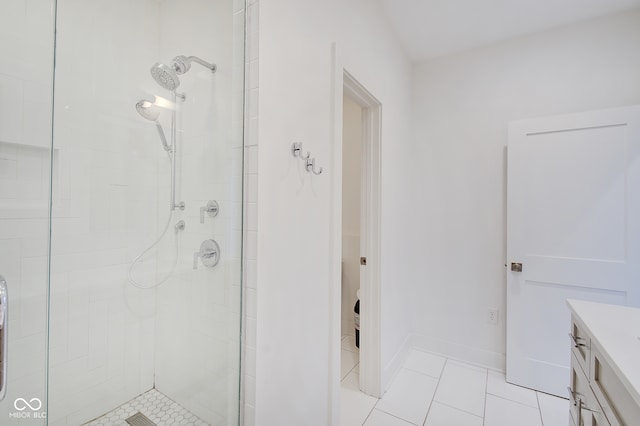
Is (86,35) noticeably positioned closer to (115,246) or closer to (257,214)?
(115,246)

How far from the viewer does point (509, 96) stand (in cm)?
235

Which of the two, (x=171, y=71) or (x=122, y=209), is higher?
(x=171, y=71)

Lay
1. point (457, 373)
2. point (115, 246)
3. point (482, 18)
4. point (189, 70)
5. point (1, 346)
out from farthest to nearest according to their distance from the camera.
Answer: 1. point (457, 373)
2. point (482, 18)
3. point (115, 246)
4. point (189, 70)
5. point (1, 346)

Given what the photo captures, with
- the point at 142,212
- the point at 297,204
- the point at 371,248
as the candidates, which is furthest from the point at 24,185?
the point at 371,248

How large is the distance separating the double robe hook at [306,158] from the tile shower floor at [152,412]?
3.94 ft

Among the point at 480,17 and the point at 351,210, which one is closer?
the point at 480,17

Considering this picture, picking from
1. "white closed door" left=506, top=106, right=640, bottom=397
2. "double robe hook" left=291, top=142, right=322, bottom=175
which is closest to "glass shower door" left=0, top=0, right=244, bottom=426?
"double robe hook" left=291, top=142, right=322, bottom=175

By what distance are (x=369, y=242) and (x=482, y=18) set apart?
1879 millimetres

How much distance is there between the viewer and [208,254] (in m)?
1.22

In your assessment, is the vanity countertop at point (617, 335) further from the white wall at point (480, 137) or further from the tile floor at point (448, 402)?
the white wall at point (480, 137)

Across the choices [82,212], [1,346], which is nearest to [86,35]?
[82,212]

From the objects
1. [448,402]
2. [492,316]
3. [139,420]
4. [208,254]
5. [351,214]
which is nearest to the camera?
[208,254]
